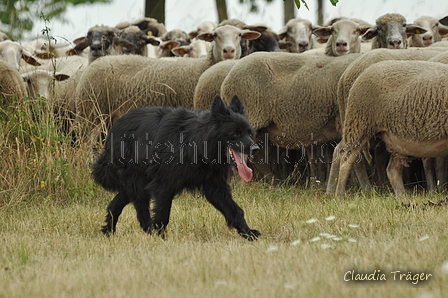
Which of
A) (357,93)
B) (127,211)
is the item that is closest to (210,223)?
(127,211)

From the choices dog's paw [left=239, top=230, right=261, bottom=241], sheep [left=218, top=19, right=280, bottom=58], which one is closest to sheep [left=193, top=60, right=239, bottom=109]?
sheep [left=218, top=19, right=280, bottom=58]

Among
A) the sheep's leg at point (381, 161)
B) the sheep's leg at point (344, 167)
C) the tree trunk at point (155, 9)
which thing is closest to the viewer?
the sheep's leg at point (344, 167)

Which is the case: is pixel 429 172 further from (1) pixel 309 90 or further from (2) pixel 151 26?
(2) pixel 151 26

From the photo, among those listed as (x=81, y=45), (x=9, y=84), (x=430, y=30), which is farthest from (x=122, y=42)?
(x=430, y=30)

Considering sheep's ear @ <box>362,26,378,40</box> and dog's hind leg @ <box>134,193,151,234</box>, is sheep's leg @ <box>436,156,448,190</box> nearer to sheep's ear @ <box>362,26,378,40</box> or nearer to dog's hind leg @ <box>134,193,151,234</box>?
sheep's ear @ <box>362,26,378,40</box>

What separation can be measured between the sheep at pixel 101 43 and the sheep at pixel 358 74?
211 inches

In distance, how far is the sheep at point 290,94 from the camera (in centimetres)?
936

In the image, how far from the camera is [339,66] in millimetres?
9430

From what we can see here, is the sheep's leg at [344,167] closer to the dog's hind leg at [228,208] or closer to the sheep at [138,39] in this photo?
the dog's hind leg at [228,208]

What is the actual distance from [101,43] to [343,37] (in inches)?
172

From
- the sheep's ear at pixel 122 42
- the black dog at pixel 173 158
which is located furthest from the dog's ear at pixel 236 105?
the sheep's ear at pixel 122 42

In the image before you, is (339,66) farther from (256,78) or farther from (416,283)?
(416,283)

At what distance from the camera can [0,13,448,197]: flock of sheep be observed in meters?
7.91

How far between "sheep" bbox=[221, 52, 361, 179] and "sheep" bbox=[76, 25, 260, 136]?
131 centimetres
